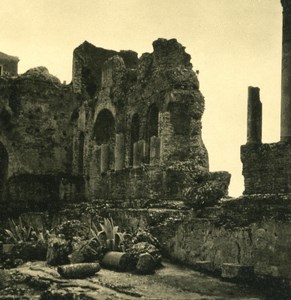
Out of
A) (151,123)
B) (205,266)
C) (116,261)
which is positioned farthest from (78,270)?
(151,123)

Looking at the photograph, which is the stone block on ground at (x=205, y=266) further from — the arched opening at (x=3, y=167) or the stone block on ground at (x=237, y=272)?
the arched opening at (x=3, y=167)

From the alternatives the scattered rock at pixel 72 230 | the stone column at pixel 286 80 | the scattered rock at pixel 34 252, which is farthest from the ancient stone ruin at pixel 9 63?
the stone column at pixel 286 80

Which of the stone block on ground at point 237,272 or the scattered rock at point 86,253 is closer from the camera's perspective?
the stone block on ground at point 237,272

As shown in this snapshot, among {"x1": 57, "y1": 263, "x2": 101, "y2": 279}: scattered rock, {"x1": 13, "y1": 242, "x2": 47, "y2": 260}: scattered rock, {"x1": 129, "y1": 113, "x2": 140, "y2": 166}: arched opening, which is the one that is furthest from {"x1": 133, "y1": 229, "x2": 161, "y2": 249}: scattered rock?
{"x1": 129, "y1": 113, "x2": 140, "y2": 166}: arched opening

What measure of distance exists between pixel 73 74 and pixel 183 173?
9.46 m

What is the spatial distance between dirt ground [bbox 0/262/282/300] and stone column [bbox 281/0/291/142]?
13.0 feet

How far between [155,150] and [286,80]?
13.8 feet

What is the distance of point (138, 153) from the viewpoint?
49.0 feet

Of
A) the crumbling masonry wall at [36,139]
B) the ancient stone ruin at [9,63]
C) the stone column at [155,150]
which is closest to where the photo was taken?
the stone column at [155,150]

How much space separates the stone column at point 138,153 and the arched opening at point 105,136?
209 centimetres

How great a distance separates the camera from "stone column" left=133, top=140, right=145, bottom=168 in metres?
14.9

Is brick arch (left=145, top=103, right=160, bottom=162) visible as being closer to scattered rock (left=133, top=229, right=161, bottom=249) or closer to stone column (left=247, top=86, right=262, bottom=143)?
stone column (left=247, top=86, right=262, bottom=143)

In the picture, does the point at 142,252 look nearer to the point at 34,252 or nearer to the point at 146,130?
the point at 34,252

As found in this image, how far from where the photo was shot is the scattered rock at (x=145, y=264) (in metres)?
8.53
